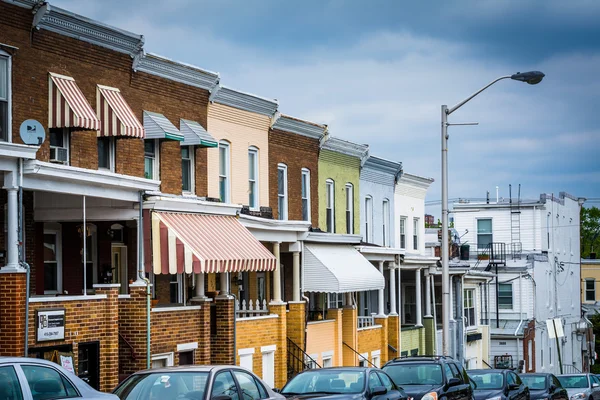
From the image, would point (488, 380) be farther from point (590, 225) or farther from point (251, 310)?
point (590, 225)

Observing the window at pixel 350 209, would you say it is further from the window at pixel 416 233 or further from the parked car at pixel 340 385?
the parked car at pixel 340 385

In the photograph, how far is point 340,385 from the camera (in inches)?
723

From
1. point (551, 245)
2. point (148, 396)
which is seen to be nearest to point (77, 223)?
point (148, 396)

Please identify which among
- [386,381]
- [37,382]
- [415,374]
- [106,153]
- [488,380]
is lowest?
[488,380]

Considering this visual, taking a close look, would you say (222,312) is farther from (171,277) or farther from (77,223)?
(77,223)

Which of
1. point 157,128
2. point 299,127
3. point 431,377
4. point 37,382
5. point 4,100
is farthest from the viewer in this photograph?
point 299,127

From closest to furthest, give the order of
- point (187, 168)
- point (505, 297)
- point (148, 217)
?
point (148, 217) < point (187, 168) < point (505, 297)

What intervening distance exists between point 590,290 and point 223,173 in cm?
5770

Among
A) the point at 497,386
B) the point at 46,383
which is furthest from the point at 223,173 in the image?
the point at 46,383

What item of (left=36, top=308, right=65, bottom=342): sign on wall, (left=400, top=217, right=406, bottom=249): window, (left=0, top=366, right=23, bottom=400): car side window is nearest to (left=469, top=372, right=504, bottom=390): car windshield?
(left=36, top=308, right=65, bottom=342): sign on wall

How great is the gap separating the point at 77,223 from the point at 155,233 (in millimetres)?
2362

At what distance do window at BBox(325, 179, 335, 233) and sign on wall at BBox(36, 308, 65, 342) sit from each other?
18.8 metres

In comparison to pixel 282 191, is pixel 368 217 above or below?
below

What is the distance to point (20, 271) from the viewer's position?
18.8 m
